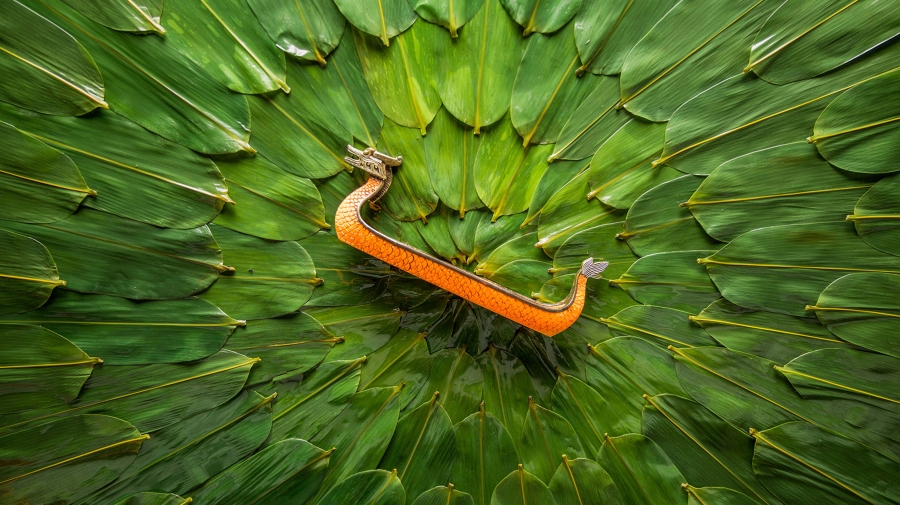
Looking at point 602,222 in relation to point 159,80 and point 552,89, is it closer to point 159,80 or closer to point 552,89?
point 552,89

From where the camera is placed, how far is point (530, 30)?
62cm

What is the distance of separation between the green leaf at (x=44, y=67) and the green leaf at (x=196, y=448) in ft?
1.39

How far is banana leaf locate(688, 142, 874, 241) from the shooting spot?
554 mm

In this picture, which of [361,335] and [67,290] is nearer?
[67,290]

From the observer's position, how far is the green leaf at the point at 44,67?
485 mm

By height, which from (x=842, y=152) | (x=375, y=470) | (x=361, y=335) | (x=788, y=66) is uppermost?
(x=788, y=66)

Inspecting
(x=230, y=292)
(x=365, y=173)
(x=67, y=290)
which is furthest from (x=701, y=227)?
(x=67, y=290)

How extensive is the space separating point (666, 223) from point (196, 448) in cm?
73

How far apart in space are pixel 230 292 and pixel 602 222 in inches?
21.3

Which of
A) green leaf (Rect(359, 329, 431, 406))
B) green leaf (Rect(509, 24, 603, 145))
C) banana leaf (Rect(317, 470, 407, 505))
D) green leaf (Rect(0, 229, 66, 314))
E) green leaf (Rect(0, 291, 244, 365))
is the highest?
green leaf (Rect(509, 24, 603, 145))

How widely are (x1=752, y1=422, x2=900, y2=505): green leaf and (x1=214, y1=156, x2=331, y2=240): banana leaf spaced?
70 cm

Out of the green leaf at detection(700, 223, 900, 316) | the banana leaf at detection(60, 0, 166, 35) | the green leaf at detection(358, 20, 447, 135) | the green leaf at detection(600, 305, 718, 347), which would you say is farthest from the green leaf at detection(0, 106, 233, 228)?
the green leaf at detection(700, 223, 900, 316)

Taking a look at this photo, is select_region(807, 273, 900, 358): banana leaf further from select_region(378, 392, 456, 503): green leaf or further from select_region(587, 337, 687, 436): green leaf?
select_region(378, 392, 456, 503): green leaf

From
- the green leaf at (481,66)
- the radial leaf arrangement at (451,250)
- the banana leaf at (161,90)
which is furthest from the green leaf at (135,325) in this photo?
the green leaf at (481,66)
